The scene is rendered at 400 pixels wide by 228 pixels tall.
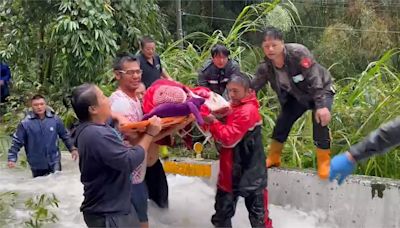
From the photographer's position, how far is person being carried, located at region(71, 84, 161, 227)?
3.32 metres

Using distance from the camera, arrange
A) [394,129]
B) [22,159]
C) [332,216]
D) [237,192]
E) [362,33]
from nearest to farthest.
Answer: [394,129] < [237,192] < [332,216] < [22,159] < [362,33]

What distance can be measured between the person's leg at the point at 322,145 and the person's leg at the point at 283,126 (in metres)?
0.21

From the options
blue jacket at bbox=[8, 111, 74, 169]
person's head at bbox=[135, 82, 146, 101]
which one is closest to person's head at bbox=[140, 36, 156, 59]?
blue jacket at bbox=[8, 111, 74, 169]

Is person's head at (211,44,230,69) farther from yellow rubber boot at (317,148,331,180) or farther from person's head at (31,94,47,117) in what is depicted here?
person's head at (31,94,47,117)

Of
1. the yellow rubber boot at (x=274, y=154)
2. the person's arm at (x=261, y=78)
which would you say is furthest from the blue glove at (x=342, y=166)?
the yellow rubber boot at (x=274, y=154)

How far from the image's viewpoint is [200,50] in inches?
325

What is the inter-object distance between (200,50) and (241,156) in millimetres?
4000

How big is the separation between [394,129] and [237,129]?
1670 mm

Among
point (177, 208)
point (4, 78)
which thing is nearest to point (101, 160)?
point (177, 208)

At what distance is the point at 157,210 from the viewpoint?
5.12 m

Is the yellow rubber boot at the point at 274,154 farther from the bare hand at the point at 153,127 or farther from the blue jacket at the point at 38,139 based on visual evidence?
the blue jacket at the point at 38,139

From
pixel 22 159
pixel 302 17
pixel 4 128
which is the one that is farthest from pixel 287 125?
pixel 302 17

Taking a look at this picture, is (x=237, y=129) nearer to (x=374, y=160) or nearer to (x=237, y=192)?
(x=237, y=192)

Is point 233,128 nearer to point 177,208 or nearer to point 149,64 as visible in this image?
point 177,208
